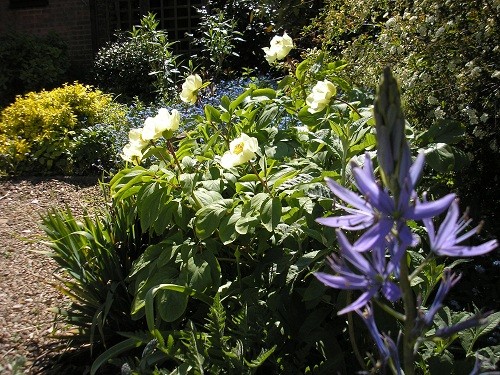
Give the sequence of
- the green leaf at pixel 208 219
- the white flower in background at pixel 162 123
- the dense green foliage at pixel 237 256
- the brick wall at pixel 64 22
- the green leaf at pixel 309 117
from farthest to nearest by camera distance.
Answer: the brick wall at pixel 64 22 → the green leaf at pixel 309 117 → the white flower in background at pixel 162 123 → the green leaf at pixel 208 219 → the dense green foliage at pixel 237 256

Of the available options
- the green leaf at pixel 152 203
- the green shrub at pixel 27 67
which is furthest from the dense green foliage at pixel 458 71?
the green shrub at pixel 27 67

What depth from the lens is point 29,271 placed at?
4.01m

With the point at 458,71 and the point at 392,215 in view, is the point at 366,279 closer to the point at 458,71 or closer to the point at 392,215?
the point at 392,215

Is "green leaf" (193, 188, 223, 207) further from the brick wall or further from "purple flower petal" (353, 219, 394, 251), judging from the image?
the brick wall

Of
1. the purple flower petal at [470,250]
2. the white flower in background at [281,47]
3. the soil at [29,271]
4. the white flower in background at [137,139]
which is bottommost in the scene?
the soil at [29,271]

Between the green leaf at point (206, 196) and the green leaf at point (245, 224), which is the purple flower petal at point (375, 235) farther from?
the green leaf at point (206, 196)

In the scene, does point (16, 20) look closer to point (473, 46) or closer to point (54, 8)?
point (54, 8)

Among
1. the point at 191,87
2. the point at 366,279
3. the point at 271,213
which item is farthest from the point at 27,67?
the point at 366,279

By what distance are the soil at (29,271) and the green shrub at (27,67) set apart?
4.36m

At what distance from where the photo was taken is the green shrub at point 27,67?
32.7ft

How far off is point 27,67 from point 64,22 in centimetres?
216

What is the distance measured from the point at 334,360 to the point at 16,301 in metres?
2.27

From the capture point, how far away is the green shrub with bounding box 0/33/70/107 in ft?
32.7

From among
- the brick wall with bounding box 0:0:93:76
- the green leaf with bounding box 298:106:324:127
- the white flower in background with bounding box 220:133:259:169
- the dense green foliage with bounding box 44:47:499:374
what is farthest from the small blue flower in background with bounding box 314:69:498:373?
the brick wall with bounding box 0:0:93:76
